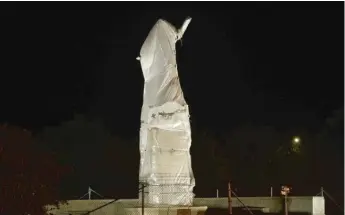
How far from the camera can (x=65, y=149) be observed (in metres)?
44.1

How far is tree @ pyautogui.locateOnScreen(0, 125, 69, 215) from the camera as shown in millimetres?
25406

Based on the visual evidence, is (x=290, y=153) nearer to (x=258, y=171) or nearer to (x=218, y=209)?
(x=258, y=171)

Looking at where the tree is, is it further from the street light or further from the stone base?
the street light

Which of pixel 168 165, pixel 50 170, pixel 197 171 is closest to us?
pixel 168 165

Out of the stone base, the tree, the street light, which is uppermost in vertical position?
the street light

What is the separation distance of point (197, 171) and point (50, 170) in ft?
51.6

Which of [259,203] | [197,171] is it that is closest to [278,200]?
[259,203]

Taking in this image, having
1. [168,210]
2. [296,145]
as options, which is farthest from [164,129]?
[296,145]

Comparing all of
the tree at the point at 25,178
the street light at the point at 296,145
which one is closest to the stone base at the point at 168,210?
the tree at the point at 25,178

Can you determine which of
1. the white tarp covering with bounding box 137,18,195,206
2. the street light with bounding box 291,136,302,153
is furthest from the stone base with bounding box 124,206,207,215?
the street light with bounding box 291,136,302,153

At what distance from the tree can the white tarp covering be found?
140 inches

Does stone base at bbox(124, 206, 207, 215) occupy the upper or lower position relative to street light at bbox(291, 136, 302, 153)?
lower

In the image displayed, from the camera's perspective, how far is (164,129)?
25.6m

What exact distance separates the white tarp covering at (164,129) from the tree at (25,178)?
3.56m
